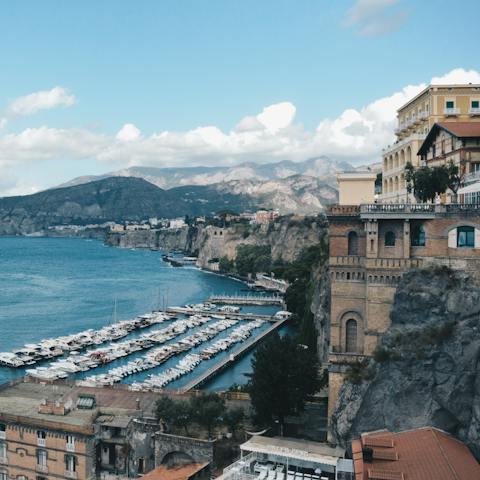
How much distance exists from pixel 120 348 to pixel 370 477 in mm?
58172

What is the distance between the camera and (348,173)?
1539 inches

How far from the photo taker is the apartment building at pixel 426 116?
46.9 meters

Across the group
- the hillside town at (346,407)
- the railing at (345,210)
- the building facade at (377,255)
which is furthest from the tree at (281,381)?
the railing at (345,210)

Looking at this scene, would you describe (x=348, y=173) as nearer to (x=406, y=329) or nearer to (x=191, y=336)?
(x=406, y=329)

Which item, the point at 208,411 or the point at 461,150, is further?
the point at 461,150

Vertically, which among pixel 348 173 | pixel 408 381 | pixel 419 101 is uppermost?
pixel 419 101

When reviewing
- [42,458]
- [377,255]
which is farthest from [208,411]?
[377,255]

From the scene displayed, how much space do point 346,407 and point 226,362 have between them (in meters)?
38.5

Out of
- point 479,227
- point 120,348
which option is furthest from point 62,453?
point 120,348

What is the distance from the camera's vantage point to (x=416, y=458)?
93.4ft

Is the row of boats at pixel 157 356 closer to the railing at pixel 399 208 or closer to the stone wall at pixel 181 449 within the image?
the stone wall at pixel 181 449

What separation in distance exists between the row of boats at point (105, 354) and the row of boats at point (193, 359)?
7666 mm

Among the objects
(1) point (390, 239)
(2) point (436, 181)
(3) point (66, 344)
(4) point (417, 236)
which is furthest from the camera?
(3) point (66, 344)

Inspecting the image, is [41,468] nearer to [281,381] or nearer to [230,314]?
[281,381]
